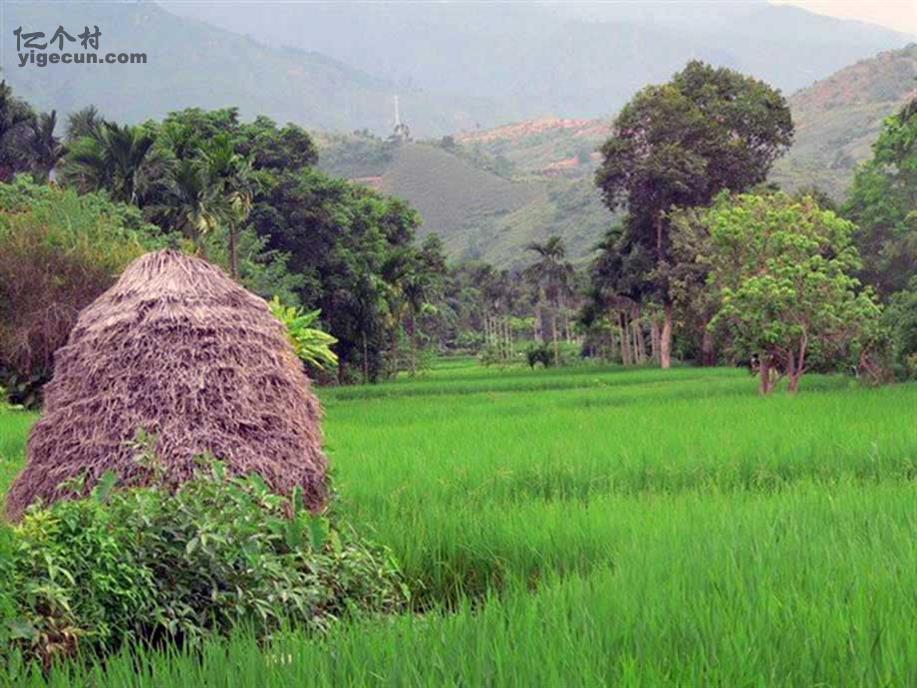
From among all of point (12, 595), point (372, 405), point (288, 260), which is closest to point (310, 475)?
point (12, 595)

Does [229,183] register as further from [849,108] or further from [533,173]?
[533,173]

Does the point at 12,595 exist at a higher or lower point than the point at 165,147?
lower

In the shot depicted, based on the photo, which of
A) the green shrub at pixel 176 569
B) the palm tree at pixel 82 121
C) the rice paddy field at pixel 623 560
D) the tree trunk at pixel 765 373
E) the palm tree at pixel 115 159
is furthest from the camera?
the palm tree at pixel 82 121

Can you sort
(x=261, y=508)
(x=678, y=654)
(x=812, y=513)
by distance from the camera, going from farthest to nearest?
1. (x=812, y=513)
2. (x=261, y=508)
3. (x=678, y=654)

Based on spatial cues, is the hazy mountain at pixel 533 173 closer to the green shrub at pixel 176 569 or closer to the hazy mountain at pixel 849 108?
the hazy mountain at pixel 849 108

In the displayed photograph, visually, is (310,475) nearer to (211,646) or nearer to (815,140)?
(211,646)

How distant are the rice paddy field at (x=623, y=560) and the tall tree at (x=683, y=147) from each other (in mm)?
21956

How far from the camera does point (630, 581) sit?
4117 millimetres

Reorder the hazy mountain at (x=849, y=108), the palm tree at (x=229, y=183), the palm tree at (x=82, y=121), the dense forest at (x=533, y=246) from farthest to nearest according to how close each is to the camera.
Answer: the hazy mountain at (x=849, y=108) → the palm tree at (x=82, y=121) → the palm tree at (x=229, y=183) → the dense forest at (x=533, y=246)

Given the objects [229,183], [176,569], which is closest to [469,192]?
[229,183]

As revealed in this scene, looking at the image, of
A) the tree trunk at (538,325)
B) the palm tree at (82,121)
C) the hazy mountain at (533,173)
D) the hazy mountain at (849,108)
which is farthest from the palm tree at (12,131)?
the hazy mountain at (849,108)

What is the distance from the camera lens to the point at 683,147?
3425 cm

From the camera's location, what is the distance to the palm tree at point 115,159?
26828mm

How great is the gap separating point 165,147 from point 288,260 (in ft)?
18.5
